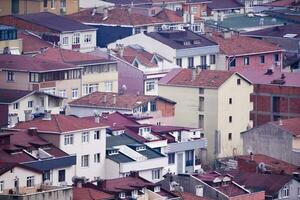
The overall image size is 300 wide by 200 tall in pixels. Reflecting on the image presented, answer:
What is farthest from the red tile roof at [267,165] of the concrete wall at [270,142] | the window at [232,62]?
the window at [232,62]

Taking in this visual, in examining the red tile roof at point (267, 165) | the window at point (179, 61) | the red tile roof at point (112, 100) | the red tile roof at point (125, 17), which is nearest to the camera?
the red tile roof at point (267, 165)

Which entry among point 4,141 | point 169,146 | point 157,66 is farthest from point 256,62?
point 4,141

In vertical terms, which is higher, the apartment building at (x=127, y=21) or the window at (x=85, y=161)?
the apartment building at (x=127, y=21)

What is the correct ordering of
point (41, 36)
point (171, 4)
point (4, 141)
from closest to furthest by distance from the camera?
point (4, 141)
point (41, 36)
point (171, 4)

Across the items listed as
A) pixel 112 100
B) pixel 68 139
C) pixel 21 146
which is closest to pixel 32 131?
pixel 68 139

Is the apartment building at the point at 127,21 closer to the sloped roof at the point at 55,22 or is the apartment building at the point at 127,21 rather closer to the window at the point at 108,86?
the sloped roof at the point at 55,22

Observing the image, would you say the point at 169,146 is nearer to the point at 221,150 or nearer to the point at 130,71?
the point at 221,150
